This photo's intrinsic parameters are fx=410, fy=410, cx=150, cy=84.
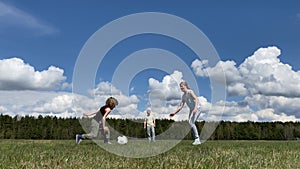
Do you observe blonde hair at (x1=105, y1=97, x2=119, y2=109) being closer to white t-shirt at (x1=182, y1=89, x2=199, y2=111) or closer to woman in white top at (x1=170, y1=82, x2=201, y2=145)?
woman in white top at (x1=170, y1=82, x2=201, y2=145)

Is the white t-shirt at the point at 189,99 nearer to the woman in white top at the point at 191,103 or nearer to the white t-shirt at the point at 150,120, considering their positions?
the woman in white top at the point at 191,103

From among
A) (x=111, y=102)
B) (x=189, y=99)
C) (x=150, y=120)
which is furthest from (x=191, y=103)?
(x=150, y=120)

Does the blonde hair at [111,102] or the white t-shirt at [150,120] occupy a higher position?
the blonde hair at [111,102]

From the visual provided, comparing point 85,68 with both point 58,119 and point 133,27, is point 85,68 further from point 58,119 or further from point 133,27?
point 58,119

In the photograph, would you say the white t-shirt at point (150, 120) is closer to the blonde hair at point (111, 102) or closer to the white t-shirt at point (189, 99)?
the blonde hair at point (111, 102)

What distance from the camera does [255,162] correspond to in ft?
23.9

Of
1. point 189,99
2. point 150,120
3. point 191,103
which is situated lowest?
point 150,120

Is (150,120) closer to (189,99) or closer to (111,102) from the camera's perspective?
(111,102)

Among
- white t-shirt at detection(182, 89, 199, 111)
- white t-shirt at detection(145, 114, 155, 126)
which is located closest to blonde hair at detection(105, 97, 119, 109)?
white t-shirt at detection(182, 89, 199, 111)

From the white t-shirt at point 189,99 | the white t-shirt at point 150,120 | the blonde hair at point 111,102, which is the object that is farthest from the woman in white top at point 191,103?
the white t-shirt at point 150,120

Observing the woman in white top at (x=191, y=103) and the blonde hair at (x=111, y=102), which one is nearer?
the woman in white top at (x=191, y=103)

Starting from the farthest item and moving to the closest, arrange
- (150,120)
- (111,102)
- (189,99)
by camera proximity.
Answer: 1. (150,120)
2. (111,102)
3. (189,99)

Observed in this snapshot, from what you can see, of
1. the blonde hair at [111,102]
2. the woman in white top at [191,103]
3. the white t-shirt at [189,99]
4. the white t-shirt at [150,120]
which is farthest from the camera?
the white t-shirt at [150,120]

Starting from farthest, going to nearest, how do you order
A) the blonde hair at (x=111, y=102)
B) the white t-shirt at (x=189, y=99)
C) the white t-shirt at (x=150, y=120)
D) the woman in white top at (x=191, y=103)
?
the white t-shirt at (x=150, y=120) < the blonde hair at (x=111, y=102) < the white t-shirt at (x=189, y=99) < the woman in white top at (x=191, y=103)
